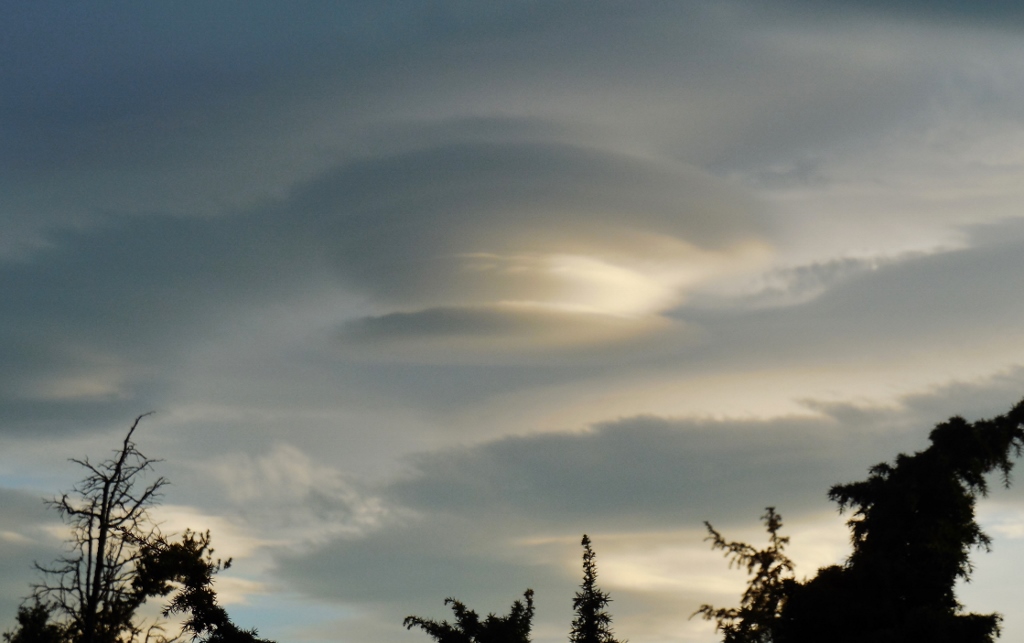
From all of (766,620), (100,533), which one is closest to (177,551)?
(100,533)

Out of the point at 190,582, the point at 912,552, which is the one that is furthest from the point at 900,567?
the point at 190,582

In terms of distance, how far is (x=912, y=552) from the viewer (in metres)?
35.1

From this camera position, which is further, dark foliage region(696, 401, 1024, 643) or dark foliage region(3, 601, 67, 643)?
dark foliage region(3, 601, 67, 643)

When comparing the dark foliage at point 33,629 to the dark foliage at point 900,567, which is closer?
the dark foliage at point 900,567

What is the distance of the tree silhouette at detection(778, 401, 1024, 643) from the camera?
109 ft

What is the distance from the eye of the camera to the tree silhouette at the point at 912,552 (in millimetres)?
33312

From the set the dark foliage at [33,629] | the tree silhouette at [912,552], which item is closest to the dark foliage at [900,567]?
the tree silhouette at [912,552]

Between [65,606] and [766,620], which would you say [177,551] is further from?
[766,620]

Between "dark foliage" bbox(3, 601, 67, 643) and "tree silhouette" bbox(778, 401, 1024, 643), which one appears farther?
"dark foliage" bbox(3, 601, 67, 643)

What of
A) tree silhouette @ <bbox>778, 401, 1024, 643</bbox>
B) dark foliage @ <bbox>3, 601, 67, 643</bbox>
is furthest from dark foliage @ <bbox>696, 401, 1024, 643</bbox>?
dark foliage @ <bbox>3, 601, 67, 643</bbox>

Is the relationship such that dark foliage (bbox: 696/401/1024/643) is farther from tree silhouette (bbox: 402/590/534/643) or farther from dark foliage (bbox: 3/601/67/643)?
dark foliage (bbox: 3/601/67/643)

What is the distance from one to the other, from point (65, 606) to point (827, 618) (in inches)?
1241

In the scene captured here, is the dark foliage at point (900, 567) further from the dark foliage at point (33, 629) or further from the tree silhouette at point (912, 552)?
the dark foliage at point (33, 629)

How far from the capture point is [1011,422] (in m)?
37.2
